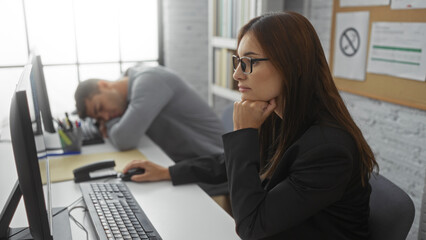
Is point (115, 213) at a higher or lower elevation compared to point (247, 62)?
lower

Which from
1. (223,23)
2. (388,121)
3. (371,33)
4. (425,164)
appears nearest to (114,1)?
(223,23)

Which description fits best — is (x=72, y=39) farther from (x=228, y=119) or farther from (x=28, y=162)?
(x=28, y=162)

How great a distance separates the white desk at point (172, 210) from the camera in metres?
1.18

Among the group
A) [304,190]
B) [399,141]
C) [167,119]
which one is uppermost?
[304,190]

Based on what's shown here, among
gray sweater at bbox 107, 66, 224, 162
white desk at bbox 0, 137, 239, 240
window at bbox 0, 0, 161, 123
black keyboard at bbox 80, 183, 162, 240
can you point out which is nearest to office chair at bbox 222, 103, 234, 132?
gray sweater at bbox 107, 66, 224, 162

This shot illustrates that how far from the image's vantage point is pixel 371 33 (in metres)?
2.23

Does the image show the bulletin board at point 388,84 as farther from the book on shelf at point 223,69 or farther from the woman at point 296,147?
the woman at point 296,147

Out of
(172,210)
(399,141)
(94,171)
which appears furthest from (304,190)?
(399,141)

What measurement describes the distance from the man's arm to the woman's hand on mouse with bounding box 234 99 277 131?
1040 mm

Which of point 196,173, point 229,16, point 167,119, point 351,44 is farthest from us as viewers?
point 229,16

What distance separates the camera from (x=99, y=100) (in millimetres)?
2264

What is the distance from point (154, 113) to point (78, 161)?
493 millimetres

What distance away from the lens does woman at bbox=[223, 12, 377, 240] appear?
0.97 m

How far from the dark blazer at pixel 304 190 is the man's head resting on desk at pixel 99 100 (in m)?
1.38
